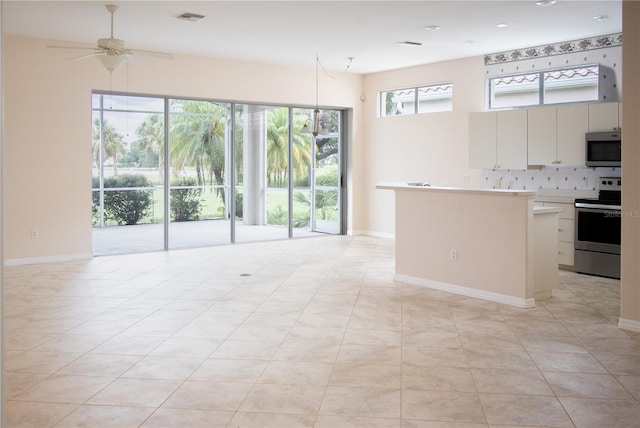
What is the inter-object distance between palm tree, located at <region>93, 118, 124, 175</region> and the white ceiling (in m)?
1.00

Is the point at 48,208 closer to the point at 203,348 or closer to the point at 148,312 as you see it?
the point at 148,312

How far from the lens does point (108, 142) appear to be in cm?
851

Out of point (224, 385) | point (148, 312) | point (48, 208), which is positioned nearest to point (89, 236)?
point (48, 208)

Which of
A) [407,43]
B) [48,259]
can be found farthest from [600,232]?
[48,259]

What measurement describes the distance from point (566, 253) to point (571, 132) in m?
1.46

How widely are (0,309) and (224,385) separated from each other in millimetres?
1770

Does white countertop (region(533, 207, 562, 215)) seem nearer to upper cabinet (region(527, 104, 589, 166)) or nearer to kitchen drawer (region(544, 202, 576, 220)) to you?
kitchen drawer (region(544, 202, 576, 220))

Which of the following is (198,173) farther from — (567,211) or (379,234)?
(567,211)

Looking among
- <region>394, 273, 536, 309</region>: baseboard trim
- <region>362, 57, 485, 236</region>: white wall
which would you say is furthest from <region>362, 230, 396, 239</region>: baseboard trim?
<region>394, 273, 536, 309</region>: baseboard trim

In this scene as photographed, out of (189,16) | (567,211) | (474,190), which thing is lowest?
(567,211)

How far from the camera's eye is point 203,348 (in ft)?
14.3

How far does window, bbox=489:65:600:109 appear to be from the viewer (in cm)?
779

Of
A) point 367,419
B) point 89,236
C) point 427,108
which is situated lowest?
point 367,419

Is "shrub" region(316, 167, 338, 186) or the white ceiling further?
"shrub" region(316, 167, 338, 186)
